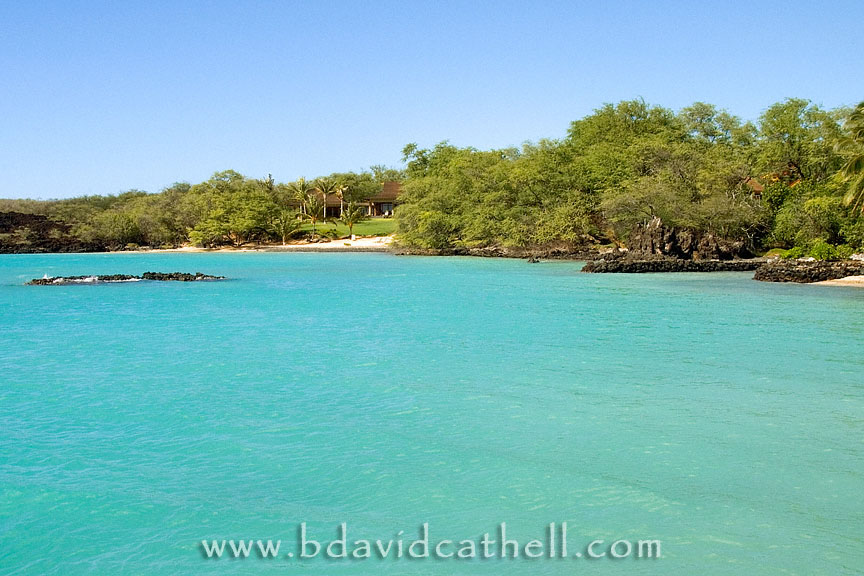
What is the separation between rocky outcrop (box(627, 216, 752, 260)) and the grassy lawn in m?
43.4

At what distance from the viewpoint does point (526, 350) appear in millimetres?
17656

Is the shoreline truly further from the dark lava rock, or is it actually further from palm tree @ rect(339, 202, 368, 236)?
palm tree @ rect(339, 202, 368, 236)

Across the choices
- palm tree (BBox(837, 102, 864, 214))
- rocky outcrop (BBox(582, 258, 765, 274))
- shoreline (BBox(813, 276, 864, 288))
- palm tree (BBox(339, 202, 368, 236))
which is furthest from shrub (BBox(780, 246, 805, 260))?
palm tree (BBox(339, 202, 368, 236))

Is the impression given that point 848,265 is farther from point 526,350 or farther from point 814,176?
point 526,350

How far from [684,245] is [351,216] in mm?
49623

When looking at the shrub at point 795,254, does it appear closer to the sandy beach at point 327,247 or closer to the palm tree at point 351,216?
the sandy beach at point 327,247

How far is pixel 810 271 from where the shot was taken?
114 feet

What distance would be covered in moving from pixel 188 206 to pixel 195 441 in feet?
276

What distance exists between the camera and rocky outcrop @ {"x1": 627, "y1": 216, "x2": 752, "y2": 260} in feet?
155

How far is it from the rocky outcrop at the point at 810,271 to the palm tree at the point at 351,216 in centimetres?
5799

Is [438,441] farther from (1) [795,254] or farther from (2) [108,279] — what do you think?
(2) [108,279]

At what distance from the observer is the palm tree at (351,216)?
89438 millimetres

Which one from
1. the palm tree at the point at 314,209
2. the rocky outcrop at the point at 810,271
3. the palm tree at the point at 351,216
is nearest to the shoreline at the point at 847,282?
the rocky outcrop at the point at 810,271

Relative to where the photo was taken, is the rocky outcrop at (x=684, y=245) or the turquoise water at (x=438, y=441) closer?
the turquoise water at (x=438, y=441)
